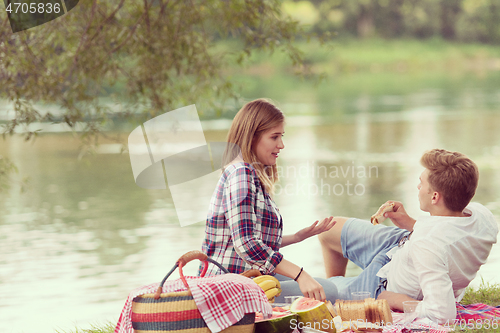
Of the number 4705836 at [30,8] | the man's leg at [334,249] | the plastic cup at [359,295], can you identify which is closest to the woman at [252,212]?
the plastic cup at [359,295]

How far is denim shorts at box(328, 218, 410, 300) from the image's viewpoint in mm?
3283

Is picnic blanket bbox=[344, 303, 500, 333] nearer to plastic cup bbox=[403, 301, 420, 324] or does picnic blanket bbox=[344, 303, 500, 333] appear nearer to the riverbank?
plastic cup bbox=[403, 301, 420, 324]

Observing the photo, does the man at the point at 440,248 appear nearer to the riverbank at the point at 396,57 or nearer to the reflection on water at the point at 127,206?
the reflection on water at the point at 127,206

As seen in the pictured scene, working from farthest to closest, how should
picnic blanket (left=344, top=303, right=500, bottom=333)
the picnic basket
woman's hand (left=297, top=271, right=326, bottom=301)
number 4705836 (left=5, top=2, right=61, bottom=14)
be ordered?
number 4705836 (left=5, top=2, right=61, bottom=14) → woman's hand (left=297, top=271, right=326, bottom=301) → picnic blanket (left=344, top=303, right=500, bottom=333) → the picnic basket

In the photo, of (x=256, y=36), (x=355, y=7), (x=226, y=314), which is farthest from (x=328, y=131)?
(x=355, y=7)

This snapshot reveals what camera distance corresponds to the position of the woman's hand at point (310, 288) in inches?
114

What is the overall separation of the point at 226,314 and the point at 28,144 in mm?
13616

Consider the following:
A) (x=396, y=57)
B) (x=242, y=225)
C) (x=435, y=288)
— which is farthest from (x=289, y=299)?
(x=396, y=57)

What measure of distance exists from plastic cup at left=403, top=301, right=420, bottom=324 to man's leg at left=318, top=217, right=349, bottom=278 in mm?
823

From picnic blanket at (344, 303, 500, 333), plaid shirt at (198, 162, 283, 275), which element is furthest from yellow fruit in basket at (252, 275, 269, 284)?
picnic blanket at (344, 303, 500, 333)

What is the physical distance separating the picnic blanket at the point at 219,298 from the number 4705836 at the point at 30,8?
2587mm

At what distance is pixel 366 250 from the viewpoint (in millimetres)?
3516

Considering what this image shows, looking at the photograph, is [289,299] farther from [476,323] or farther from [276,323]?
[476,323]

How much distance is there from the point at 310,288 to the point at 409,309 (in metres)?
0.46
